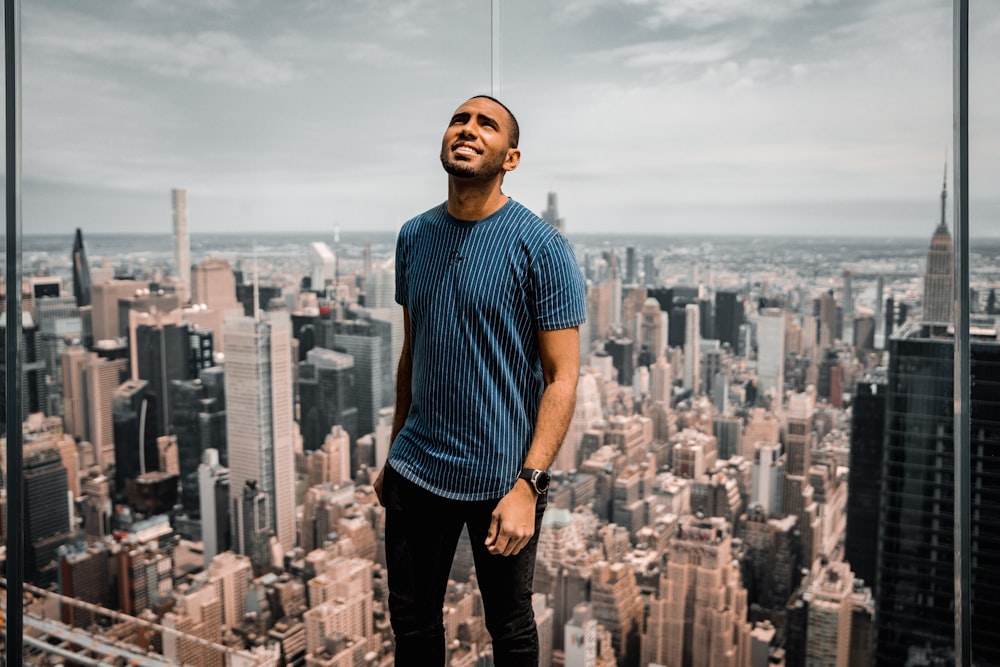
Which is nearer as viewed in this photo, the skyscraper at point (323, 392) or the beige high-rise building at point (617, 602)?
the beige high-rise building at point (617, 602)

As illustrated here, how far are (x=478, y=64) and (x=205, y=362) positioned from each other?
6.75ft

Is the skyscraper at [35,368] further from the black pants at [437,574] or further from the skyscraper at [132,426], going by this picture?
the black pants at [437,574]

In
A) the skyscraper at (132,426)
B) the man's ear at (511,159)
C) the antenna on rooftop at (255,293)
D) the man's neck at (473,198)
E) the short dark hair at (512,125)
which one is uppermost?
the short dark hair at (512,125)

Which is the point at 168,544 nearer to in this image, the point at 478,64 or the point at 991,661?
the point at 478,64

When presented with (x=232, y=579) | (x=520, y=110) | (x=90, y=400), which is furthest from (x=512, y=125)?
(x=90, y=400)

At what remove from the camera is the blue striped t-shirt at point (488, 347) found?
3.91ft

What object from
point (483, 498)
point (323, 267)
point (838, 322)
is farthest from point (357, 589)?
point (838, 322)

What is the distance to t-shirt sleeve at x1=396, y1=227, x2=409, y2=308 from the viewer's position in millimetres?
1338

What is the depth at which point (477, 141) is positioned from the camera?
3.94ft

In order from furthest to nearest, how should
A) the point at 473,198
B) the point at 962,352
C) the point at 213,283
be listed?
the point at 213,283 → the point at 962,352 → the point at 473,198

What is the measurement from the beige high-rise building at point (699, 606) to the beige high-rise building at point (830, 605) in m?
0.23

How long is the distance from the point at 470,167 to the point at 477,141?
0.13 feet

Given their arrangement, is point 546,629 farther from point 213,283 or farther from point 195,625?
point 213,283

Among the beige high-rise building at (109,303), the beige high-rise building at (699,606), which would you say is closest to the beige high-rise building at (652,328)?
the beige high-rise building at (699,606)
